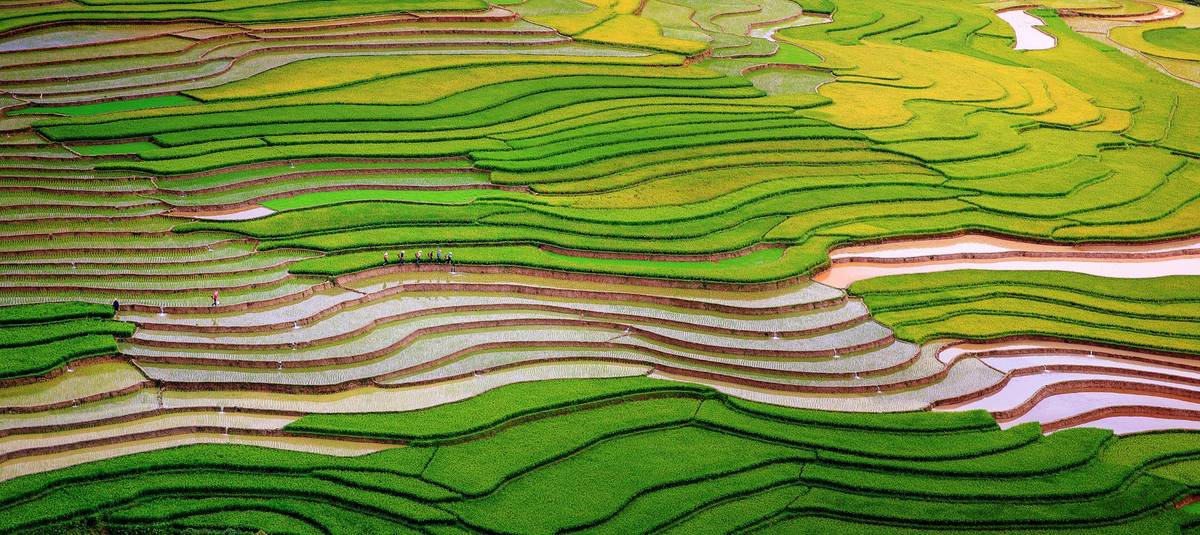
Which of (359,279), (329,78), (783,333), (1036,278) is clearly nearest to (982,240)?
(1036,278)

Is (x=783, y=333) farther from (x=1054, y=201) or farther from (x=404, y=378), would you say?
(x=1054, y=201)

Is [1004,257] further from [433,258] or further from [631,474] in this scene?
[631,474]

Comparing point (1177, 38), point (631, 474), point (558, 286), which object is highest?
point (558, 286)

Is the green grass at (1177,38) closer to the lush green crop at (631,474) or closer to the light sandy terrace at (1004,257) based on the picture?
the light sandy terrace at (1004,257)

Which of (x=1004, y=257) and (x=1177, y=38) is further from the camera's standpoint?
(x=1177, y=38)

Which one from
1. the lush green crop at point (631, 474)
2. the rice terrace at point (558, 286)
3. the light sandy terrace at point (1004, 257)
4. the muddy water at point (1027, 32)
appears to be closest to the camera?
the lush green crop at point (631, 474)

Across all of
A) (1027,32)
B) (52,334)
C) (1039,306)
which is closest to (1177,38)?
(1027,32)

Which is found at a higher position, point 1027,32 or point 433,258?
point 433,258

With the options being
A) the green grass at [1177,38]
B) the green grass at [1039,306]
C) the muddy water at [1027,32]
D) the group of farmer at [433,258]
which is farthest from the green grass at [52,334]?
the green grass at [1177,38]
